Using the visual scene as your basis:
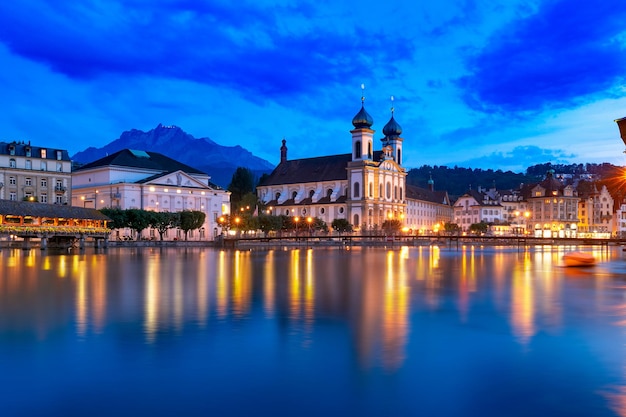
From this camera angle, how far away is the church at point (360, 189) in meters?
132

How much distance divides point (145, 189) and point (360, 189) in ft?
150

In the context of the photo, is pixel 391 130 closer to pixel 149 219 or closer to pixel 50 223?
pixel 149 219

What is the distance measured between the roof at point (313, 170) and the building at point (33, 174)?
195 ft

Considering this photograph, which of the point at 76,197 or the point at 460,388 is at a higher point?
the point at 76,197

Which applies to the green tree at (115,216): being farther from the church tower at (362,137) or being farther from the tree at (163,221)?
the church tower at (362,137)

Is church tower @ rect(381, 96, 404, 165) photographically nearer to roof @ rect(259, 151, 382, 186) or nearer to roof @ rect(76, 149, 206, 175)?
roof @ rect(259, 151, 382, 186)

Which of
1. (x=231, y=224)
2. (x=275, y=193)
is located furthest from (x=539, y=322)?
(x=275, y=193)

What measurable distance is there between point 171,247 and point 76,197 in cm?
3037

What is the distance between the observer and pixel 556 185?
148125 mm

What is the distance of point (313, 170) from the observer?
150125 millimetres

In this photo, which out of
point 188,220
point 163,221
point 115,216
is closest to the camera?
point 115,216

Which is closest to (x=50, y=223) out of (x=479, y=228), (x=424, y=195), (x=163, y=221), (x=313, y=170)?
(x=163, y=221)

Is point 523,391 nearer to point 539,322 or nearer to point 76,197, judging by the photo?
point 539,322

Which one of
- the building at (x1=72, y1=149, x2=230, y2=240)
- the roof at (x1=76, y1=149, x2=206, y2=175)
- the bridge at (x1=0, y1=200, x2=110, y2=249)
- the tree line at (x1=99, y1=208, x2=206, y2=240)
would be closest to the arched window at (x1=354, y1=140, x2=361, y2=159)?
the building at (x1=72, y1=149, x2=230, y2=240)
